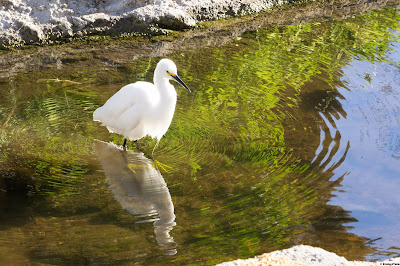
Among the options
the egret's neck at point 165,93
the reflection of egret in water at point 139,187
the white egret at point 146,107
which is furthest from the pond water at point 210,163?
the egret's neck at point 165,93

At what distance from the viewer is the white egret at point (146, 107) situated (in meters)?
5.46

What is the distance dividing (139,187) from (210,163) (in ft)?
2.39

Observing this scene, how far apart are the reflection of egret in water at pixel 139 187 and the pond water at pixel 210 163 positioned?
0.05 ft

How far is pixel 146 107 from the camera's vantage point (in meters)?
5.50

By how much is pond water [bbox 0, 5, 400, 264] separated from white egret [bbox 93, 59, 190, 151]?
28cm

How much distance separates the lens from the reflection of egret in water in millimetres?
4455

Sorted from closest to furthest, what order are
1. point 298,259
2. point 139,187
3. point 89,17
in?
point 298,259 → point 139,187 → point 89,17

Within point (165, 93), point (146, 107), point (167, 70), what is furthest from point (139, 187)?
point (167, 70)

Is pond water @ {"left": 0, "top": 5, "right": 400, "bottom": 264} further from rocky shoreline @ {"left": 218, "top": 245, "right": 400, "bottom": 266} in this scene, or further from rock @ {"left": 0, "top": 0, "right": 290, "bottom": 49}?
rock @ {"left": 0, "top": 0, "right": 290, "bottom": 49}

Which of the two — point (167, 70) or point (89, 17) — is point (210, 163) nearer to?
point (167, 70)

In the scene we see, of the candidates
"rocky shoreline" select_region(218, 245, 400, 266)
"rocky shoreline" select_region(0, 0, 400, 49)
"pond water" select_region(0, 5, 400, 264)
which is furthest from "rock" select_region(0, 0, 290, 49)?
"rocky shoreline" select_region(218, 245, 400, 266)

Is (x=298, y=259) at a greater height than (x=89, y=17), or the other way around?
(x=89, y=17)

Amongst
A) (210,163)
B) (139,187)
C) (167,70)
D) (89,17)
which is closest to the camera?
(139,187)

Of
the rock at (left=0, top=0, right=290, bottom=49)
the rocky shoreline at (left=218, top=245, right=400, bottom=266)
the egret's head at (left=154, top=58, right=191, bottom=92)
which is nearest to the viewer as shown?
the rocky shoreline at (left=218, top=245, right=400, bottom=266)
